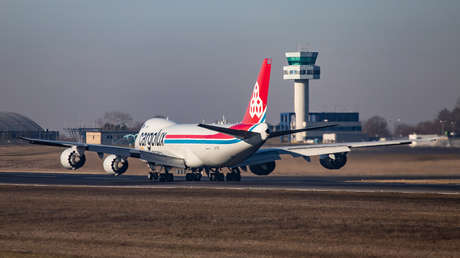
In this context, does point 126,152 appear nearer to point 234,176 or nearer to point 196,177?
point 196,177

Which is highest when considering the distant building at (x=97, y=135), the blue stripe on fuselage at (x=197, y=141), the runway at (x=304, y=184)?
the distant building at (x=97, y=135)

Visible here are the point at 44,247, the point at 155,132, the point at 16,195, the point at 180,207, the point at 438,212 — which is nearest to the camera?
the point at 44,247

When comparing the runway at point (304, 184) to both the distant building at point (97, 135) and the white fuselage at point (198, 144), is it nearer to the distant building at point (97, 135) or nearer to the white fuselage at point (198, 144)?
the white fuselage at point (198, 144)

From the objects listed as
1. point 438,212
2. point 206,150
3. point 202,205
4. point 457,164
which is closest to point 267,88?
point 206,150

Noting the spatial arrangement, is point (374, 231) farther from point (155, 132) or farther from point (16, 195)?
point (155, 132)

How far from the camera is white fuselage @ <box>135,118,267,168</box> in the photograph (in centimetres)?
5409

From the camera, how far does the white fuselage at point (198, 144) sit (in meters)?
54.1

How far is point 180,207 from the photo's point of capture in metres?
34.1

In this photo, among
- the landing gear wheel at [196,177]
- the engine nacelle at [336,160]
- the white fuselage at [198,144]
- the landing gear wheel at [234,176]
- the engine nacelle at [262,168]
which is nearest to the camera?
the white fuselage at [198,144]

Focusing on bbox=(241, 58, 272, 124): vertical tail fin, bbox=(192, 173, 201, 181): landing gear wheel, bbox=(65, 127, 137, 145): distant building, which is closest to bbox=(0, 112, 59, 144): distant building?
bbox=(65, 127, 137, 145): distant building

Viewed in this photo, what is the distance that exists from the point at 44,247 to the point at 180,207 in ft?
40.0

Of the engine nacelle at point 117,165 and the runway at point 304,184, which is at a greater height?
the engine nacelle at point 117,165

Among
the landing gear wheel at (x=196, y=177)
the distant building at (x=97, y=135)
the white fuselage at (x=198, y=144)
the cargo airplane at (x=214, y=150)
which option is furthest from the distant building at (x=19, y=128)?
the landing gear wheel at (x=196, y=177)


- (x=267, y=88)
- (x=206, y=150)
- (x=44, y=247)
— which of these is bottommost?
(x=44, y=247)
